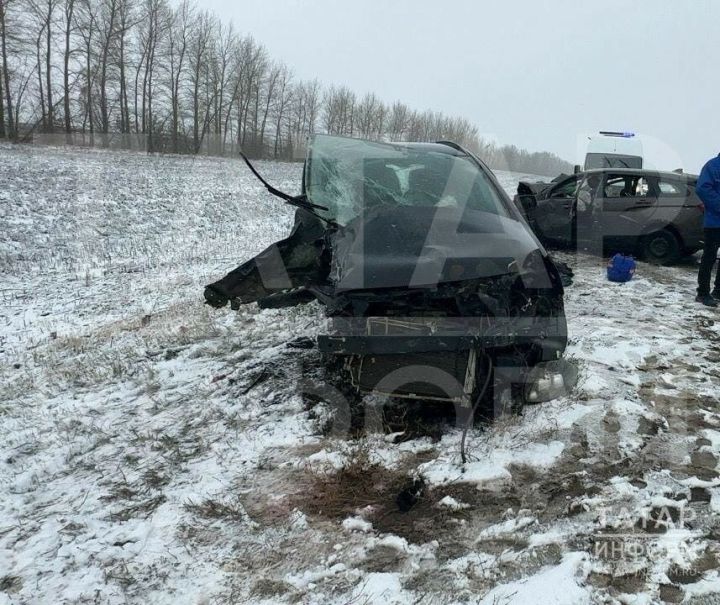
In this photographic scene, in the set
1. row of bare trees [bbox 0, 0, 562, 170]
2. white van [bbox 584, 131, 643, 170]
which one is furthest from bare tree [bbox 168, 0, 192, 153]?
white van [bbox 584, 131, 643, 170]

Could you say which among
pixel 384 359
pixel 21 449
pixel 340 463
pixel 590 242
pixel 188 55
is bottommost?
pixel 21 449

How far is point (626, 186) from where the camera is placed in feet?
27.7

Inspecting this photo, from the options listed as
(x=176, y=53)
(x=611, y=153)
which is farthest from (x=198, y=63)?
(x=611, y=153)

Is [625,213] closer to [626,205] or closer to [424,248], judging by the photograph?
[626,205]

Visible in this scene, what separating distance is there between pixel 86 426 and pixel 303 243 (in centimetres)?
223

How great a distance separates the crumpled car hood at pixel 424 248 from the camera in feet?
10.5

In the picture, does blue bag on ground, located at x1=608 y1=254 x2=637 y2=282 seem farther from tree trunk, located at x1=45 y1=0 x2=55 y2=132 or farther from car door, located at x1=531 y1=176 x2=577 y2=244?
tree trunk, located at x1=45 y1=0 x2=55 y2=132

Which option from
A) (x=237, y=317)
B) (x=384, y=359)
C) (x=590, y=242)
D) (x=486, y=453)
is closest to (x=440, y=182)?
(x=384, y=359)

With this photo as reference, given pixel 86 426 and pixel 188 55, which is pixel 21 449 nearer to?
pixel 86 426

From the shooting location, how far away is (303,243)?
14.0 ft

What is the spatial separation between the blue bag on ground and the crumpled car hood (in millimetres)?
3756

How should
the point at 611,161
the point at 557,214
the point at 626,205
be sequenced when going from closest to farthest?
the point at 626,205 < the point at 557,214 < the point at 611,161

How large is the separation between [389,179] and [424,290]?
1706 millimetres

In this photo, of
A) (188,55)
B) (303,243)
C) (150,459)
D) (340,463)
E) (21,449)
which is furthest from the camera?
(188,55)
